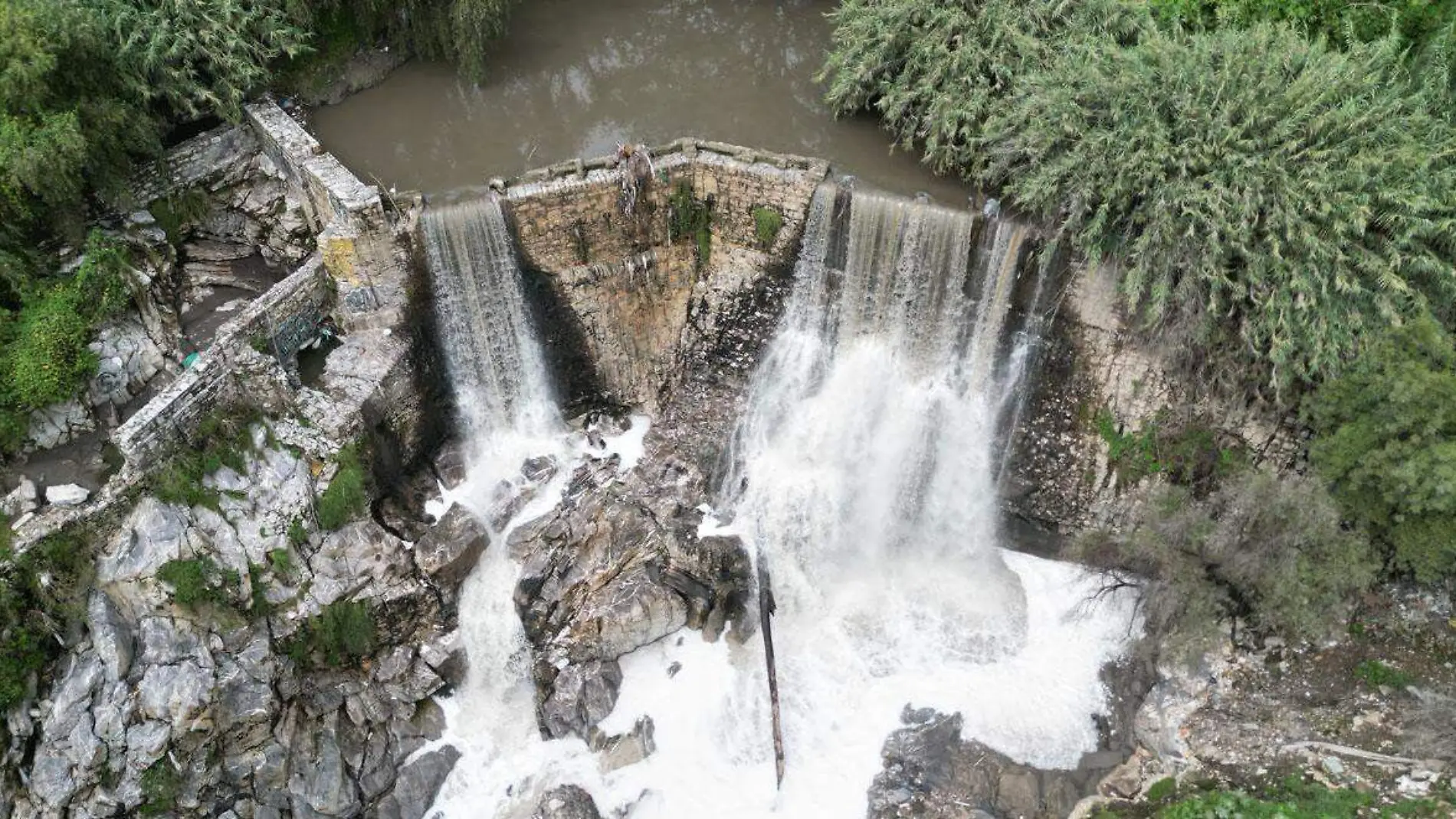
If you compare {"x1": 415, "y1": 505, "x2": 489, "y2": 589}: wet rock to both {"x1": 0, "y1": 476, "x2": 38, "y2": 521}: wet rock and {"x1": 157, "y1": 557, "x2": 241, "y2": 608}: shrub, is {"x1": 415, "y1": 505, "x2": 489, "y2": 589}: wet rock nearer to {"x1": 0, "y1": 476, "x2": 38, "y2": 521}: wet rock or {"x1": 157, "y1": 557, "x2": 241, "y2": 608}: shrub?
{"x1": 157, "y1": 557, "x2": 241, "y2": 608}: shrub

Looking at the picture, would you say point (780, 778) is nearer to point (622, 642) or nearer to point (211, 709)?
point (622, 642)

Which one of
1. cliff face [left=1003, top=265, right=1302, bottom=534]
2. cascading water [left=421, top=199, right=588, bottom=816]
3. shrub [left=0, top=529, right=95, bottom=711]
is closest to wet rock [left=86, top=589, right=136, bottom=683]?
shrub [left=0, top=529, right=95, bottom=711]

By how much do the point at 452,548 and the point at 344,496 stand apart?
7.87 feet

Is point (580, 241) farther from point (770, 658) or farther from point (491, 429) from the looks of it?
point (770, 658)

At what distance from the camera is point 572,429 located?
72.2 feet

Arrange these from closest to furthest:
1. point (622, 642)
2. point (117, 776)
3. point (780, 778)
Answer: point (117, 776), point (780, 778), point (622, 642)

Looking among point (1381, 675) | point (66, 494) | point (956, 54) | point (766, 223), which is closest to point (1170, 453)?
point (1381, 675)

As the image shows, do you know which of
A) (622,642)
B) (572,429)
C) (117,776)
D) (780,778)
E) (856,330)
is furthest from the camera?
(572,429)

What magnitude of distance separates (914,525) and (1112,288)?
6.66m

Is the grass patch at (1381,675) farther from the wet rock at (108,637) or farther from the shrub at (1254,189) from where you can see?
the wet rock at (108,637)

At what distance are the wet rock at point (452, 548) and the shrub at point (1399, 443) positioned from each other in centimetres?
1638

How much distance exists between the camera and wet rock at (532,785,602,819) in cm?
1741

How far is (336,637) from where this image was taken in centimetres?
1811

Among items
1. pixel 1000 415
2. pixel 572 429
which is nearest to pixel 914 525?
pixel 1000 415
